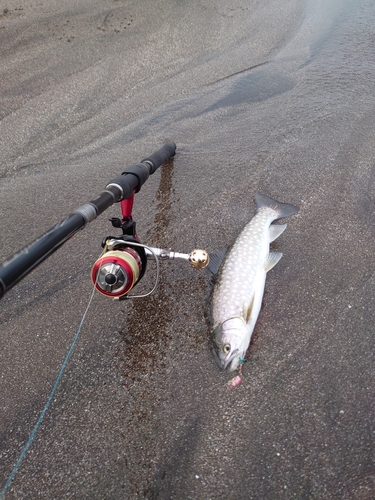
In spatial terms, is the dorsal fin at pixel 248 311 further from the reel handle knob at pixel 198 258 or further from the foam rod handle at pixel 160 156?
the foam rod handle at pixel 160 156

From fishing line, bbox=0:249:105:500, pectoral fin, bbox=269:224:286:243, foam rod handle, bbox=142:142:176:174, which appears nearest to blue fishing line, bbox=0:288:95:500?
fishing line, bbox=0:249:105:500

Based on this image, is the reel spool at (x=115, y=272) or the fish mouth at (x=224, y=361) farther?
the fish mouth at (x=224, y=361)

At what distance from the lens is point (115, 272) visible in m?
2.39

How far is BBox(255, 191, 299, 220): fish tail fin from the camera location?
3.68m

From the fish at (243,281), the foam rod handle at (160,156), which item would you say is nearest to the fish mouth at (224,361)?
the fish at (243,281)

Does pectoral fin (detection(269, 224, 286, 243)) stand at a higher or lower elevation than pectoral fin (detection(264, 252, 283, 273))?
higher

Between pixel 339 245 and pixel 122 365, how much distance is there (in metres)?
2.13

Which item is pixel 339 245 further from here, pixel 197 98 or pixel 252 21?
pixel 252 21

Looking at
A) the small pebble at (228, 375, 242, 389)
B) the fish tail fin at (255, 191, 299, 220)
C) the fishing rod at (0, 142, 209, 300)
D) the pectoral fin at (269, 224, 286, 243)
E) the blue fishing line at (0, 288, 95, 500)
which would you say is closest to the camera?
the fishing rod at (0, 142, 209, 300)

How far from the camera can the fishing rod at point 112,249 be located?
5.74ft

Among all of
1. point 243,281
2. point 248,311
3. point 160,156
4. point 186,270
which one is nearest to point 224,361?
point 248,311

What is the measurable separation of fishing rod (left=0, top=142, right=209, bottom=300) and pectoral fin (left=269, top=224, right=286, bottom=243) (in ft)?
3.61

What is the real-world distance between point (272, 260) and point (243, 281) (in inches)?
14.8

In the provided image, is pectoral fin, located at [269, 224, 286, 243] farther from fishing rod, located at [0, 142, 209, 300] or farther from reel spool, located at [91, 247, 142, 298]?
reel spool, located at [91, 247, 142, 298]
